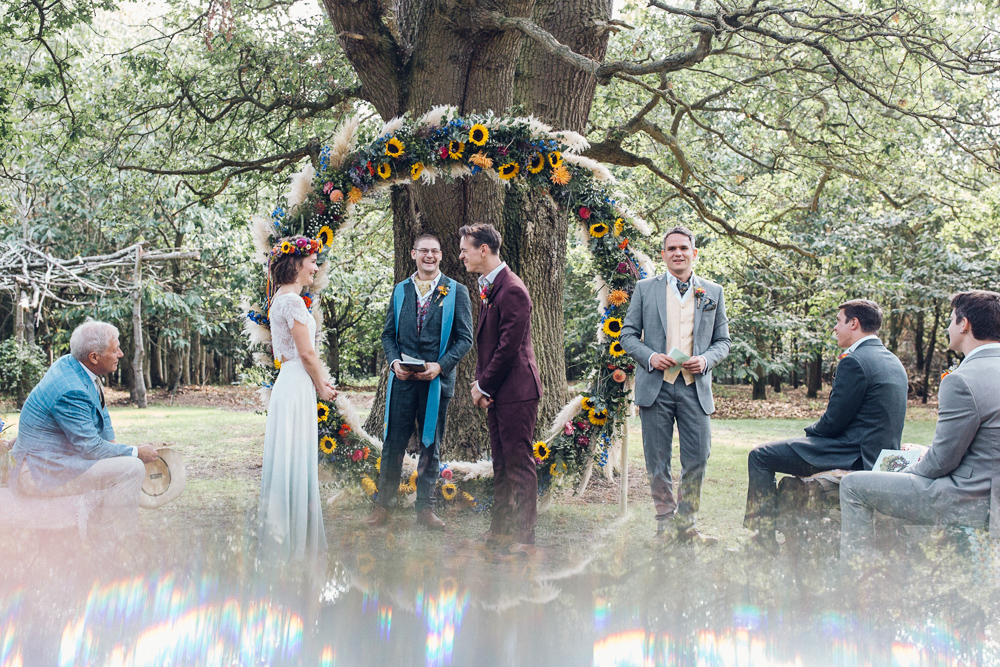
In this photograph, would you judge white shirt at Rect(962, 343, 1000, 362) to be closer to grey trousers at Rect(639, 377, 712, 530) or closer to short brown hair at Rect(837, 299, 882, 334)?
short brown hair at Rect(837, 299, 882, 334)

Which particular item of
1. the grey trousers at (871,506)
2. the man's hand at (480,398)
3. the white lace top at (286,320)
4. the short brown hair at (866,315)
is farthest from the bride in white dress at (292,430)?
the short brown hair at (866,315)

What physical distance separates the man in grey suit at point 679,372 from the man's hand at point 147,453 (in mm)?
3384

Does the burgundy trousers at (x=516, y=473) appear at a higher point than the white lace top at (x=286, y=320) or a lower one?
lower

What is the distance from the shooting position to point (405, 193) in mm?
7742

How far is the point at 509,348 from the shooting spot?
5199mm

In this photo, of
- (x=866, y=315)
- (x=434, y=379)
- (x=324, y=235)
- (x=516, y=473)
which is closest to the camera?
(x=866, y=315)

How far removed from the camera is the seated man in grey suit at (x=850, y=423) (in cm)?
485

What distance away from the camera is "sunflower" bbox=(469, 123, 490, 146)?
634cm

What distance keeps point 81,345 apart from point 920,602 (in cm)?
491

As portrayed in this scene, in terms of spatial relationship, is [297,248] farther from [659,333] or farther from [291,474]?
[659,333]

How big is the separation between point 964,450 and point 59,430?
5.13 m

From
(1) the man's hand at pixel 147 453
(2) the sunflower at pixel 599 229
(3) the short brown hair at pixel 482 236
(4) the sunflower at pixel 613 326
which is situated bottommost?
(1) the man's hand at pixel 147 453

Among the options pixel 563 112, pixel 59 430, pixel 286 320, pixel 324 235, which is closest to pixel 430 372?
pixel 286 320

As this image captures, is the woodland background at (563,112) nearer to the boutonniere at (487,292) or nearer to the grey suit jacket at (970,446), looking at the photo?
the boutonniere at (487,292)
